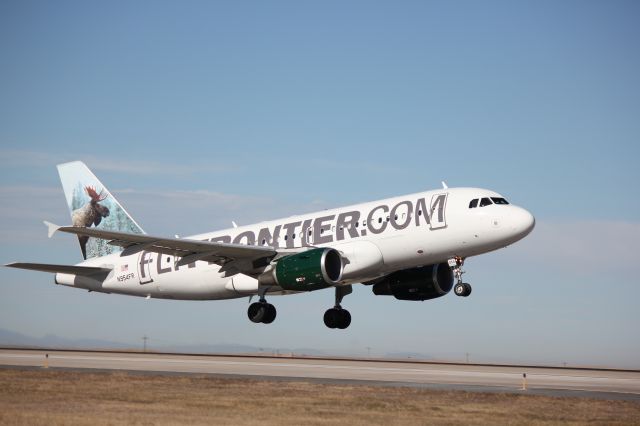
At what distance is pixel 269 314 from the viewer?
4359 cm

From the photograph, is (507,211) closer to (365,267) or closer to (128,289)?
(365,267)

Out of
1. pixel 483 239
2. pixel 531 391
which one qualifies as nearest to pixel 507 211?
pixel 483 239

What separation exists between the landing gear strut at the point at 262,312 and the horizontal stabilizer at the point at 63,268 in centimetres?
948

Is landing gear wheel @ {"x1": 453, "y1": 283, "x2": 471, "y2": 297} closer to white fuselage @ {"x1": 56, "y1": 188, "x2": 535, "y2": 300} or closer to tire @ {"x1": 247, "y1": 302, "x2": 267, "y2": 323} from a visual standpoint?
white fuselage @ {"x1": 56, "y1": 188, "x2": 535, "y2": 300}

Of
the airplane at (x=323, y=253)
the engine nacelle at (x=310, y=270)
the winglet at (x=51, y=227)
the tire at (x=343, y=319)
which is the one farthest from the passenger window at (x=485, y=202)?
the winglet at (x=51, y=227)

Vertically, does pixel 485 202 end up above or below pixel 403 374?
above

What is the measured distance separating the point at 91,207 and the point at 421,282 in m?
19.9

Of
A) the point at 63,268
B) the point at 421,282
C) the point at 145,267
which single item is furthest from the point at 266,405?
the point at 63,268

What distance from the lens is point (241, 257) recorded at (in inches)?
1673

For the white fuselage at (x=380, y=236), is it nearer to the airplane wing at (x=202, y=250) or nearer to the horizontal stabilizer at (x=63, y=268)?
the airplane wing at (x=202, y=250)

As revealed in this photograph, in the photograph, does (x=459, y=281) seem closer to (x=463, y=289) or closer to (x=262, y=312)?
(x=463, y=289)

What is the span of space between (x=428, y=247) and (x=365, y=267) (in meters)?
2.87

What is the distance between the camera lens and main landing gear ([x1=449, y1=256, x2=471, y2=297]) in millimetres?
38250

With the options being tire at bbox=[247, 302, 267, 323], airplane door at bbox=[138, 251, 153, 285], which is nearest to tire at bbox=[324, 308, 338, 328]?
tire at bbox=[247, 302, 267, 323]
